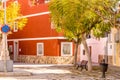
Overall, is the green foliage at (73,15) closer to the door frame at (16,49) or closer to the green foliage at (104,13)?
the green foliage at (104,13)

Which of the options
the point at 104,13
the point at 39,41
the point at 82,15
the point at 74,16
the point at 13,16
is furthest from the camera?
the point at 39,41

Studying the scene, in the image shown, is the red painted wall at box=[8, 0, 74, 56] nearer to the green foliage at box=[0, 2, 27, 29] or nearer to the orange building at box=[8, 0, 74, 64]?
the orange building at box=[8, 0, 74, 64]

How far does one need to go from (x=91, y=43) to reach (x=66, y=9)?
74.8ft

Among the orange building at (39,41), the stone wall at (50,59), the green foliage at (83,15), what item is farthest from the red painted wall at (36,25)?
the green foliage at (83,15)

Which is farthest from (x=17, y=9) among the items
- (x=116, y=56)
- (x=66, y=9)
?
(x=66, y=9)

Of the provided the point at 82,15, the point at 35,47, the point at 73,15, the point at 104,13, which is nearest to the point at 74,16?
the point at 73,15

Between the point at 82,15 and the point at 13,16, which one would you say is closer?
the point at 82,15

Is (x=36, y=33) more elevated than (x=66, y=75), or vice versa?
(x=36, y=33)

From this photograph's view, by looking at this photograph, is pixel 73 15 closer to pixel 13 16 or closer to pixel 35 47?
pixel 13 16

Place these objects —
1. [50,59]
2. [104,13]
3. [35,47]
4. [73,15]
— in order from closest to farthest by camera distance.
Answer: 1. [73,15]
2. [104,13]
3. [50,59]
4. [35,47]

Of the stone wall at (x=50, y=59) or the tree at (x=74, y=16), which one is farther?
the stone wall at (x=50, y=59)

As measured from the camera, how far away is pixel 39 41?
50.2 meters

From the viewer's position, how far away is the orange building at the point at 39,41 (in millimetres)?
47781

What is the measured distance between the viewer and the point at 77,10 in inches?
1112
